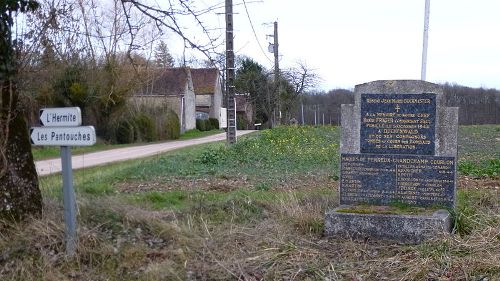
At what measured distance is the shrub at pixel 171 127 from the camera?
147ft

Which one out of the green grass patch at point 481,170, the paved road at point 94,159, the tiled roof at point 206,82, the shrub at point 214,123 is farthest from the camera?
the tiled roof at point 206,82

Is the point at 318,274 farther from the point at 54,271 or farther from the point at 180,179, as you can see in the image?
the point at 180,179

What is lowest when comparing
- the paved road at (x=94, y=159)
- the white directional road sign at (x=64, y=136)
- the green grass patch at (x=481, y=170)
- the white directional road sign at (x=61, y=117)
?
the paved road at (x=94, y=159)

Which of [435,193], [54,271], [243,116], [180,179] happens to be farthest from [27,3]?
[243,116]

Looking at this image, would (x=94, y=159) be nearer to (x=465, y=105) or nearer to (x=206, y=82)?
(x=206, y=82)

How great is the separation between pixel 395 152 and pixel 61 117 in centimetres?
396

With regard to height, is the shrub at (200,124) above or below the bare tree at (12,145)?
below

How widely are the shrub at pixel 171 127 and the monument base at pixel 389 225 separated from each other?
38163 mm

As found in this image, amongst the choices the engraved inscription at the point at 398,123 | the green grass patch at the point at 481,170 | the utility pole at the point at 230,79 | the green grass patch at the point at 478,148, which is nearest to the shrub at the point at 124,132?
the utility pole at the point at 230,79

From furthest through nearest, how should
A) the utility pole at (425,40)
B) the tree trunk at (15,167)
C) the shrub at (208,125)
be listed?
the shrub at (208,125) → the utility pole at (425,40) → the tree trunk at (15,167)

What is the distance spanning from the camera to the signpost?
589 centimetres

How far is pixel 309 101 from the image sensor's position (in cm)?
8456

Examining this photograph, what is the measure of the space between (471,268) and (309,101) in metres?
79.6

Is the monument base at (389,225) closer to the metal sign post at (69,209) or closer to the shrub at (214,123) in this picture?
the metal sign post at (69,209)
